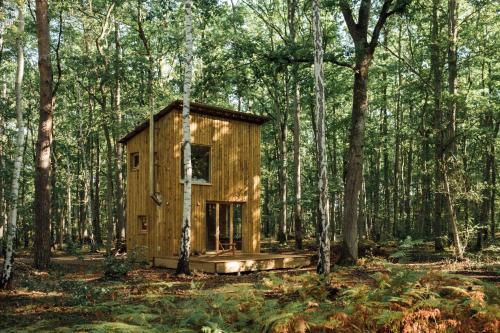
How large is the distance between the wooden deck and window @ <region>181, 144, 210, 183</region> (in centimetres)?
325

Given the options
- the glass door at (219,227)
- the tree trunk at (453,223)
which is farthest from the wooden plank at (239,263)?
the tree trunk at (453,223)

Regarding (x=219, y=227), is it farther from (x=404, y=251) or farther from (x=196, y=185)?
(x=404, y=251)

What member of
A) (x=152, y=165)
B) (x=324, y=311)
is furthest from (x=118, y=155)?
(x=324, y=311)

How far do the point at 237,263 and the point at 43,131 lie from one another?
25.7ft

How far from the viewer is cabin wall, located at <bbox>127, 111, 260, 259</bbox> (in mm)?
17891

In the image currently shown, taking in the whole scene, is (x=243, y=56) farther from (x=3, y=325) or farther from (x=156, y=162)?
(x=3, y=325)

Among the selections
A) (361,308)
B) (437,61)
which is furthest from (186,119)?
(437,61)

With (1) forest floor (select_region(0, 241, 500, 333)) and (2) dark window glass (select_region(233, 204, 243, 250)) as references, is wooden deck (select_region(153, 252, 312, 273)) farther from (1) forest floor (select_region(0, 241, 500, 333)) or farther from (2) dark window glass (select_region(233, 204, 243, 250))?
(1) forest floor (select_region(0, 241, 500, 333))

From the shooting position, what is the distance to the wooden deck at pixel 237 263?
1525cm

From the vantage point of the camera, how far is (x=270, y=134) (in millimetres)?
36062

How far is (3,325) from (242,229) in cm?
1202

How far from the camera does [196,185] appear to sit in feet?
59.3

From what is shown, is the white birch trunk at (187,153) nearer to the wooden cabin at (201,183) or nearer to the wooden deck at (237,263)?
the wooden deck at (237,263)

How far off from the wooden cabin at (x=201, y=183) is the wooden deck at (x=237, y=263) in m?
0.70
